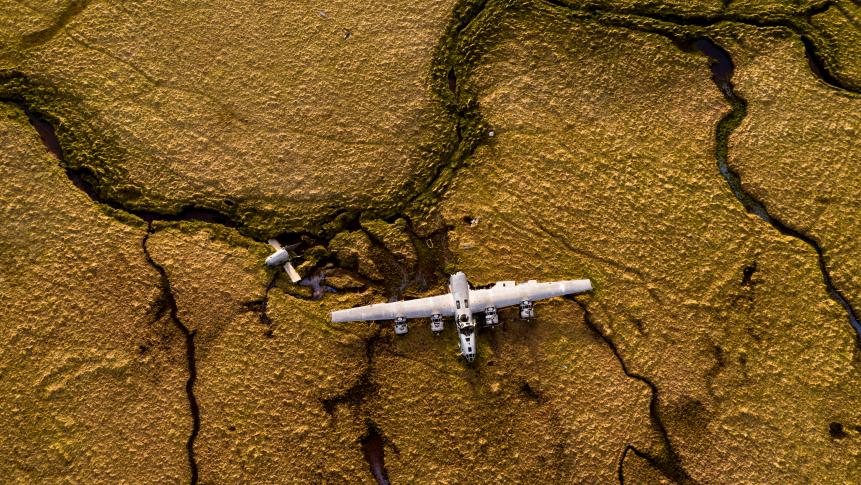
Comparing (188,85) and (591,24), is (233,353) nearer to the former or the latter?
(188,85)

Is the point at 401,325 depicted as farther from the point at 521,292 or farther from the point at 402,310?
the point at 521,292

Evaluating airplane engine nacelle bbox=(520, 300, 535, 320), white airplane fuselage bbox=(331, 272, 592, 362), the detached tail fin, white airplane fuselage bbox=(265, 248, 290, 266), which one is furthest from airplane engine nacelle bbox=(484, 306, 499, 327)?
white airplane fuselage bbox=(265, 248, 290, 266)

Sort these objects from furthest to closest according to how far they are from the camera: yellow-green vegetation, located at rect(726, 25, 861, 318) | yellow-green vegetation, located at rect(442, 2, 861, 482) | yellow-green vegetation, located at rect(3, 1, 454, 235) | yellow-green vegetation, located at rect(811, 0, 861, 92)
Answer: yellow-green vegetation, located at rect(811, 0, 861, 92) < yellow-green vegetation, located at rect(3, 1, 454, 235) < yellow-green vegetation, located at rect(726, 25, 861, 318) < yellow-green vegetation, located at rect(442, 2, 861, 482)

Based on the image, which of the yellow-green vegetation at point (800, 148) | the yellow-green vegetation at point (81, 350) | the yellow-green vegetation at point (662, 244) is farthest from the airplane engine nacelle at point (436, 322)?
the yellow-green vegetation at point (800, 148)

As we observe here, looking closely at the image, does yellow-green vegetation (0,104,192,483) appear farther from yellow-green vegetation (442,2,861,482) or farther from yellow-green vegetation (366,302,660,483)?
yellow-green vegetation (442,2,861,482)

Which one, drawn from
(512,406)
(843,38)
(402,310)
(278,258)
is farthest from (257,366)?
(843,38)

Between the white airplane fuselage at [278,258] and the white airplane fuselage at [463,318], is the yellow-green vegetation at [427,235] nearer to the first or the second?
the white airplane fuselage at [278,258]

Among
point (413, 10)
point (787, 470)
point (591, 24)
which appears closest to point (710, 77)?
point (591, 24)
